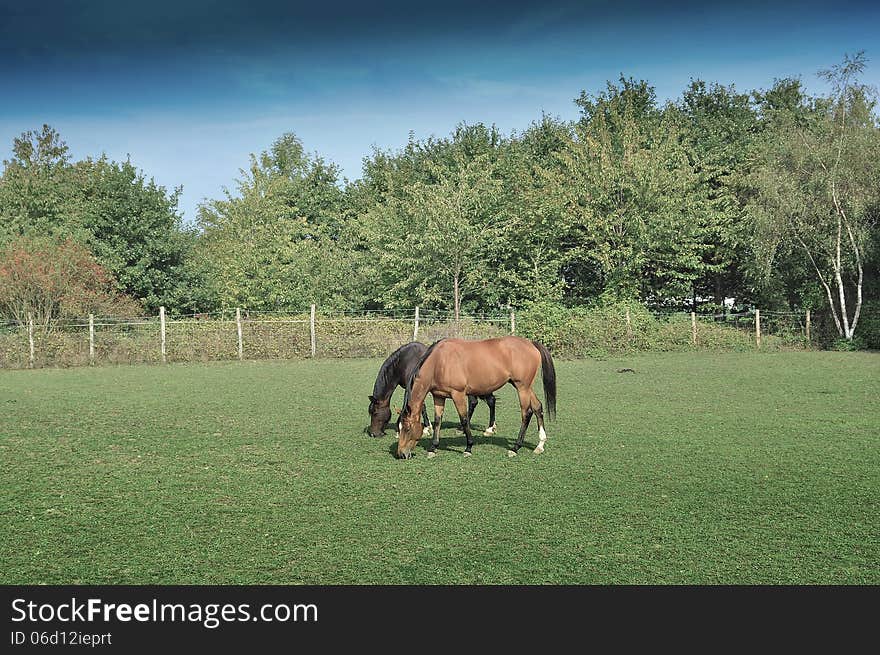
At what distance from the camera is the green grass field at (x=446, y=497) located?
4.42m

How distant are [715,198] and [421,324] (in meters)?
16.0

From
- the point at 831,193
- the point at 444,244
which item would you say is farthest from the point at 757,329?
the point at 444,244

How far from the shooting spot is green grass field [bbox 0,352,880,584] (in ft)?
14.5

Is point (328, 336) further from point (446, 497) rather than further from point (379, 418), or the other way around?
point (446, 497)

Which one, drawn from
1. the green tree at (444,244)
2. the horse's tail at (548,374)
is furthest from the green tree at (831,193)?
the horse's tail at (548,374)

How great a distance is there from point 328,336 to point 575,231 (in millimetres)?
12337

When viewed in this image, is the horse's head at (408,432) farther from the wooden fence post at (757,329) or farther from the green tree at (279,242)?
the green tree at (279,242)

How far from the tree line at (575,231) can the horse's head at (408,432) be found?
19.5 meters

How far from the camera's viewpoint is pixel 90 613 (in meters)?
3.72

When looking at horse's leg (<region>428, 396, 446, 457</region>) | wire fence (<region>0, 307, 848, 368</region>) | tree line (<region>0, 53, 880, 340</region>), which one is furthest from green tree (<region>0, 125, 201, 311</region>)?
horse's leg (<region>428, 396, 446, 457</region>)

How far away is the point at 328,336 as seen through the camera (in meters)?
24.2

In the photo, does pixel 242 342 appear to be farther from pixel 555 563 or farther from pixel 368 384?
pixel 555 563

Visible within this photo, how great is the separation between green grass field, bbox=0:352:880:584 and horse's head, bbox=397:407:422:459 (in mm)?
192

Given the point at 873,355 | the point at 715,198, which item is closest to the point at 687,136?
the point at 715,198
